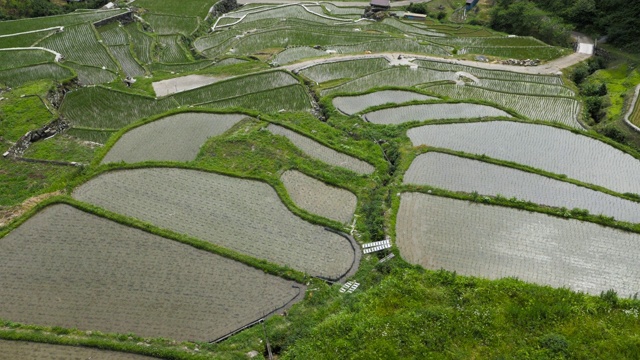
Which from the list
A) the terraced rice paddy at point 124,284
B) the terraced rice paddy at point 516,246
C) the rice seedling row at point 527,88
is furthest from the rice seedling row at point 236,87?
the terraced rice paddy at point 516,246

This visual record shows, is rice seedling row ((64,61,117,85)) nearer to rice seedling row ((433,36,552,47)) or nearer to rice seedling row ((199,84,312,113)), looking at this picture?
rice seedling row ((199,84,312,113))

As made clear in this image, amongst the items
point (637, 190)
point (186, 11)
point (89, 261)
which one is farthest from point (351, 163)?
point (186, 11)

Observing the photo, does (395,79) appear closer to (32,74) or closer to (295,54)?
(295,54)

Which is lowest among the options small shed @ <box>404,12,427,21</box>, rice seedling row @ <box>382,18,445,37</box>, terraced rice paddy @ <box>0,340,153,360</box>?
terraced rice paddy @ <box>0,340,153,360</box>

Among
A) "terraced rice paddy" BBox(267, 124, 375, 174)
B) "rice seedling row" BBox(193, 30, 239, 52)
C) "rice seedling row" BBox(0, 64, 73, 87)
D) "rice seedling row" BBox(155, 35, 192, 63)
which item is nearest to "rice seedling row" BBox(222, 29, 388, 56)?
"rice seedling row" BBox(193, 30, 239, 52)

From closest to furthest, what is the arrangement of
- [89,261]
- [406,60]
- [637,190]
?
[89,261] → [637,190] → [406,60]

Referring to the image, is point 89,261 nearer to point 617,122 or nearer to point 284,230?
point 284,230
